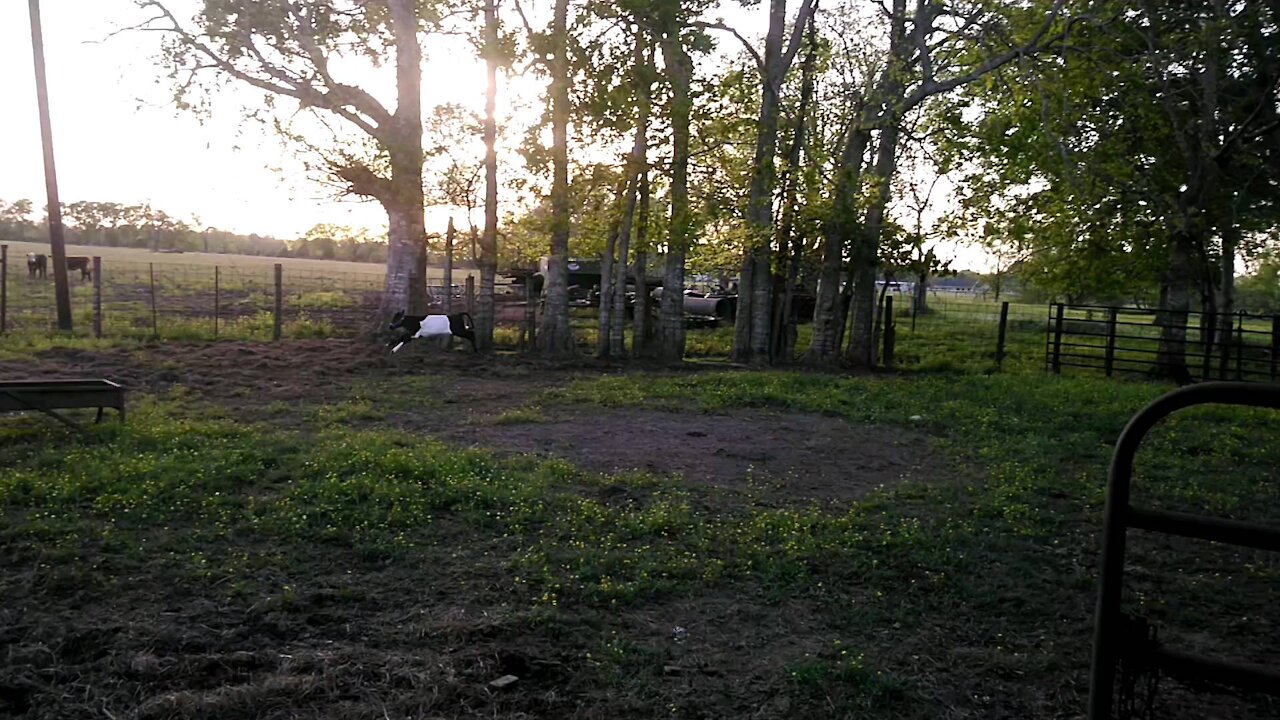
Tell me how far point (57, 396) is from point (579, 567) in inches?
229

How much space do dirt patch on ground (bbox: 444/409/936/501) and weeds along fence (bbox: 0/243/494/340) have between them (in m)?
10.5

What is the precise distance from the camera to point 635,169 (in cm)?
1606

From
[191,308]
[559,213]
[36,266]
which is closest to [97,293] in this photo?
[559,213]

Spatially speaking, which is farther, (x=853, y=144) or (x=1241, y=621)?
(x=853, y=144)

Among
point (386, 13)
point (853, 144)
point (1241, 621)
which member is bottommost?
point (1241, 621)

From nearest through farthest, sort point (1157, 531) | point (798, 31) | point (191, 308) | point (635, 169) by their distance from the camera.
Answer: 1. point (1157, 531)
2. point (635, 169)
3. point (798, 31)
4. point (191, 308)

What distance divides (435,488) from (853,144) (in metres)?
13.6

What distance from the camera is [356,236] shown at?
22297mm

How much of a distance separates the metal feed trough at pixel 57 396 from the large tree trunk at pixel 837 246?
12529 millimetres

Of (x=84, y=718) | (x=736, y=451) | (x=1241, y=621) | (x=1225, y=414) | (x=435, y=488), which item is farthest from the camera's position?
(x=1225, y=414)

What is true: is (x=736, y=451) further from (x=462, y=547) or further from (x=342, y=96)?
(x=342, y=96)

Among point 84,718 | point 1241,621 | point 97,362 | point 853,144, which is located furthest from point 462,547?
point 853,144

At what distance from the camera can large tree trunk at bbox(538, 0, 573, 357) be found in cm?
1524

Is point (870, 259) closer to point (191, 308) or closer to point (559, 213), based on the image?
point (559, 213)
